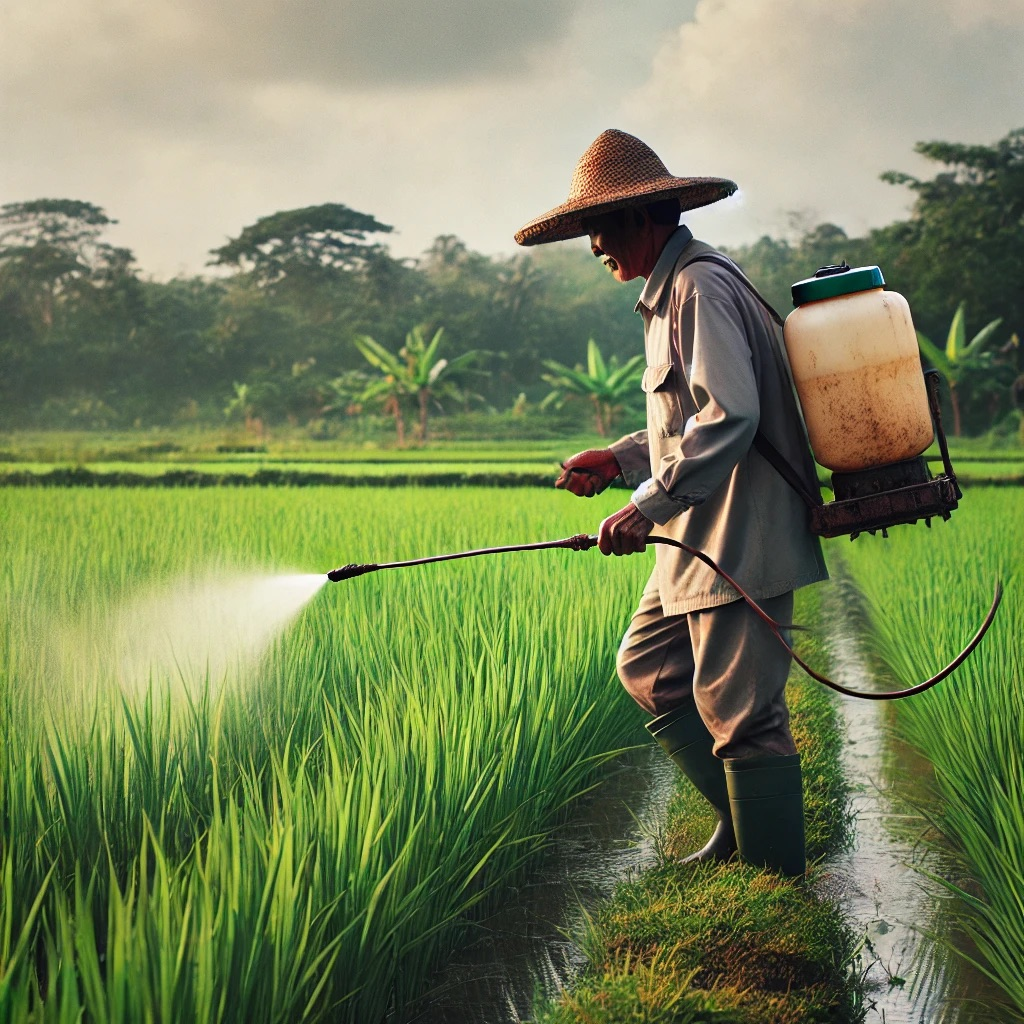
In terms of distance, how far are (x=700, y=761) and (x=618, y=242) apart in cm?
101

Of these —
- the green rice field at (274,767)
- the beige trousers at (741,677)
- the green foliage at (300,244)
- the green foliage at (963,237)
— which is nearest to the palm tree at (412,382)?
the green foliage at (300,244)

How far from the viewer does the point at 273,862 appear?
1455mm

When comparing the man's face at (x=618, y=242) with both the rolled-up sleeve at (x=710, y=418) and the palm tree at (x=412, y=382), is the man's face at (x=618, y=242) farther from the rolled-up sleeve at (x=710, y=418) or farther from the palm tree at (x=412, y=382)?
the palm tree at (x=412, y=382)

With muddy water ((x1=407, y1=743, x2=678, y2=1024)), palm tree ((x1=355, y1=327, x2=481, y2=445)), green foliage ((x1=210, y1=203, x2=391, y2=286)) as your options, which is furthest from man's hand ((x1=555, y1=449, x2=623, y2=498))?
green foliage ((x1=210, y1=203, x2=391, y2=286))

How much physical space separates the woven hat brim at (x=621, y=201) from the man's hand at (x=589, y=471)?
42 centimetres

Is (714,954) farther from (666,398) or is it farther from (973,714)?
(973,714)

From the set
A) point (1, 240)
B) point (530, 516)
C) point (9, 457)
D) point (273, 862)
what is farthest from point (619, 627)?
point (1, 240)

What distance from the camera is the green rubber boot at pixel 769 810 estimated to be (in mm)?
2100

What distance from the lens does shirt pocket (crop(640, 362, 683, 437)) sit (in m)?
2.13

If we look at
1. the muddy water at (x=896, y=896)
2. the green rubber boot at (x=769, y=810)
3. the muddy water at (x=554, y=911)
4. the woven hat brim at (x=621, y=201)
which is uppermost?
the woven hat brim at (x=621, y=201)

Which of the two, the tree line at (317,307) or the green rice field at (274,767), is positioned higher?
the tree line at (317,307)

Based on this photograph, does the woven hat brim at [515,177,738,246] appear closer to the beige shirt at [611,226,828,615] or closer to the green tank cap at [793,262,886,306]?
the beige shirt at [611,226,828,615]

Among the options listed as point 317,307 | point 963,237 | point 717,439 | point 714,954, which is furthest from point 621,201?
point 317,307

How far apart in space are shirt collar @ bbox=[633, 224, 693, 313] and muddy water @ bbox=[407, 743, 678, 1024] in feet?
3.51
